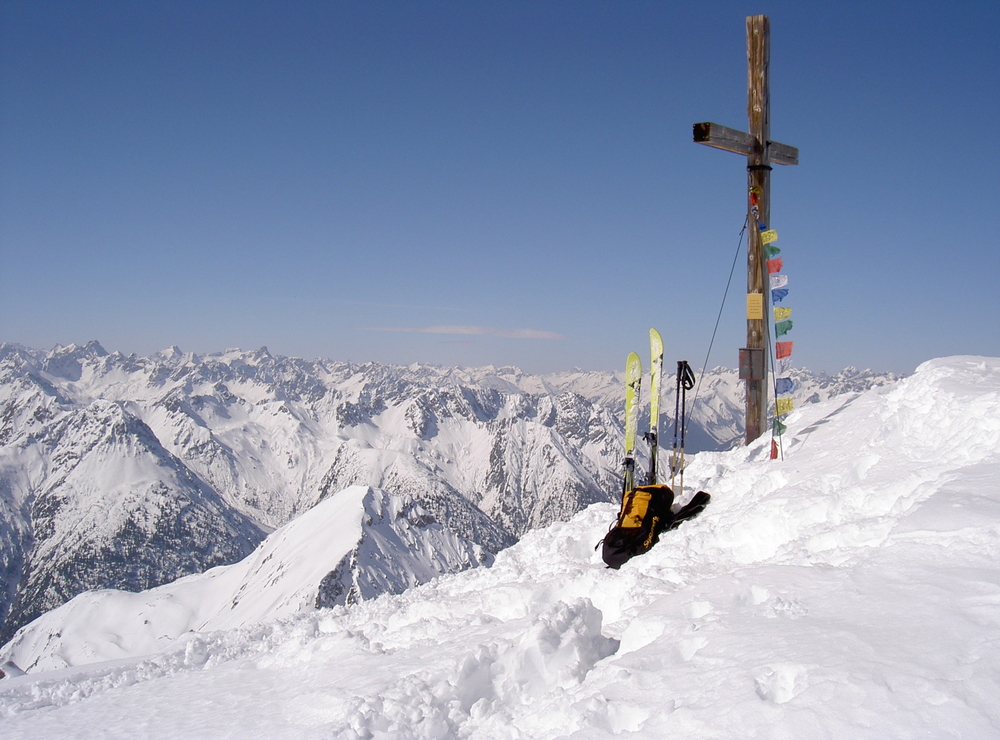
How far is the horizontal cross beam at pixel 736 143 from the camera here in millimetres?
11508

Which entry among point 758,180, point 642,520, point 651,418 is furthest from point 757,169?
point 642,520

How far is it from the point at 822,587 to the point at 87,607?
167874 millimetres

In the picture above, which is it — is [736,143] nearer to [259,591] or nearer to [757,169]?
[757,169]

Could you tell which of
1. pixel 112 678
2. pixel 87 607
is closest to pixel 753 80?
pixel 112 678

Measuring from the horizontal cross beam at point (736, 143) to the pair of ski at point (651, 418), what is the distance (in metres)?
4.41

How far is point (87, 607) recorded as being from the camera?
13162 cm

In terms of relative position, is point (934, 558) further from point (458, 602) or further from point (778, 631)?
point (458, 602)

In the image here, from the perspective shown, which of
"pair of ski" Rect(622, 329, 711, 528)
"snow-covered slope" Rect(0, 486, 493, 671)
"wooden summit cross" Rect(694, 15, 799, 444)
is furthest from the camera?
"snow-covered slope" Rect(0, 486, 493, 671)

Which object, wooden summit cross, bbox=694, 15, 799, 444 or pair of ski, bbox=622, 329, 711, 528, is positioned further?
wooden summit cross, bbox=694, 15, 799, 444

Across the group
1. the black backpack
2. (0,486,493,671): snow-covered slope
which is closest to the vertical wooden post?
the black backpack

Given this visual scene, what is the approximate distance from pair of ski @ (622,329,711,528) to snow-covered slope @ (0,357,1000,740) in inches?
17.8

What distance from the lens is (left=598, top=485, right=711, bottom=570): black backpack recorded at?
9172mm

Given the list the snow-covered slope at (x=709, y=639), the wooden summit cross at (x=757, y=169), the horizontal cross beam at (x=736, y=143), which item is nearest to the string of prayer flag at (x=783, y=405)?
the wooden summit cross at (x=757, y=169)

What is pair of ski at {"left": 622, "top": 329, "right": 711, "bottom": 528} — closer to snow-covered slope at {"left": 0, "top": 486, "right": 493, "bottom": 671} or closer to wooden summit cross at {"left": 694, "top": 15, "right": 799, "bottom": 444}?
wooden summit cross at {"left": 694, "top": 15, "right": 799, "bottom": 444}
